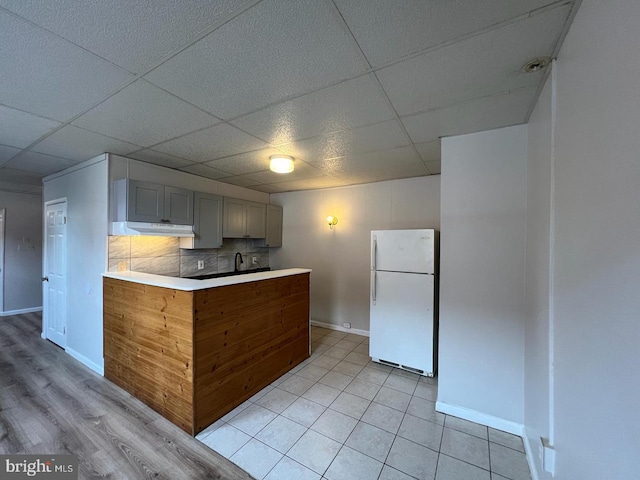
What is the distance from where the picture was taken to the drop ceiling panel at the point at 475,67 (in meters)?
1.15

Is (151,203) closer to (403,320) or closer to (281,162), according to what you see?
(281,162)

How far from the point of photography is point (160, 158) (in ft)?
9.73

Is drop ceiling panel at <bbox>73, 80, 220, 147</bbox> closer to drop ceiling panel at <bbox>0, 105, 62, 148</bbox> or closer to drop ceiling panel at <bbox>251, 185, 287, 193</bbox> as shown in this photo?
drop ceiling panel at <bbox>0, 105, 62, 148</bbox>

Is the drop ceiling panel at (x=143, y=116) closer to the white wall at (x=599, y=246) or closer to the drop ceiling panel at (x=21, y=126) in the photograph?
the drop ceiling panel at (x=21, y=126)

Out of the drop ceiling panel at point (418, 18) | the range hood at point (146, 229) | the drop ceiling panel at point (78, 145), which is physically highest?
the drop ceiling panel at point (418, 18)

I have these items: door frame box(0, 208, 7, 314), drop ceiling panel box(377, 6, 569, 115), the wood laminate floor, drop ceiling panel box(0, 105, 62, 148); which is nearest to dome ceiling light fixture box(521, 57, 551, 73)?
drop ceiling panel box(377, 6, 569, 115)

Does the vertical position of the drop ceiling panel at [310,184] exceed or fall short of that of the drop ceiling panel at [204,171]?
it exceeds it

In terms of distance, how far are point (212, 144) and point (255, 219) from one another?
2.01 metres

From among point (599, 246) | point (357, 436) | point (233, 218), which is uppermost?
point (233, 218)

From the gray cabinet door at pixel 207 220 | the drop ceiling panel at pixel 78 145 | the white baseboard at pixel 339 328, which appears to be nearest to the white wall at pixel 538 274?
the white baseboard at pixel 339 328

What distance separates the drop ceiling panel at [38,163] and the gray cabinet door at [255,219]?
7.38 feet

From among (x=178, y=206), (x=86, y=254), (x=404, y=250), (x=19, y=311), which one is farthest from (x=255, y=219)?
(x=19, y=311)

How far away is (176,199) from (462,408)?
12.5 ft

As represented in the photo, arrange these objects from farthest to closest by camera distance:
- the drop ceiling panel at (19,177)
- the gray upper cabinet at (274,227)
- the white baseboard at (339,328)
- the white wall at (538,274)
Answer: the gray upper cabinet at (274,227), the white baseboard at (339,328), the drop ceiling panel at (19,177), the white wall at (538,274)
